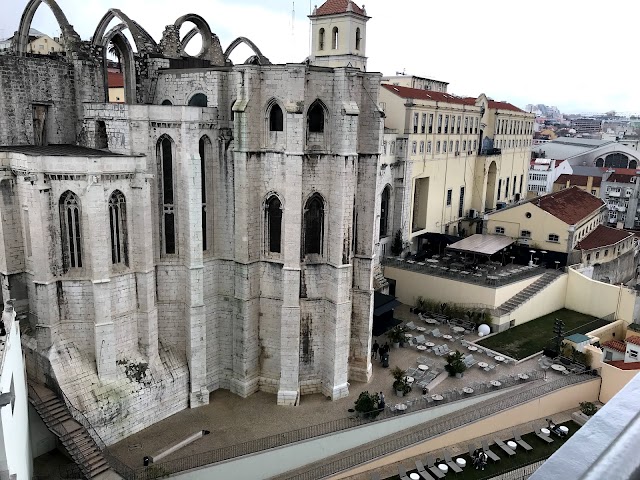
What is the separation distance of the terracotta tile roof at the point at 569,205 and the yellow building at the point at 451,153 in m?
6.88

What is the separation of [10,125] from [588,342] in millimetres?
32175

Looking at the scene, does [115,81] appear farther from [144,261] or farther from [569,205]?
[569,205]

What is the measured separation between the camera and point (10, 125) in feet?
74.9

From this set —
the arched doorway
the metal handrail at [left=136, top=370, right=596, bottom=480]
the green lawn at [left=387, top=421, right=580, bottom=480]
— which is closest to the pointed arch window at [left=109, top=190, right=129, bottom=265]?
the metal handrail at [left=136, top=370, right=596, bottom=480]

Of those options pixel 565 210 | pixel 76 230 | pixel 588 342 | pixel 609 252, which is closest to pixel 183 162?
pixel 76 230

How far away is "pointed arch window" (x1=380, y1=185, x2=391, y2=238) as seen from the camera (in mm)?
38969

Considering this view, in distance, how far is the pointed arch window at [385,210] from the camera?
3897cm

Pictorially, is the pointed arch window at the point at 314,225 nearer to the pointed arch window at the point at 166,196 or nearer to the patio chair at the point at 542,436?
the pointed arch window at the point at 166,196

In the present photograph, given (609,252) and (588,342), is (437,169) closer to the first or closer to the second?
(609,252)

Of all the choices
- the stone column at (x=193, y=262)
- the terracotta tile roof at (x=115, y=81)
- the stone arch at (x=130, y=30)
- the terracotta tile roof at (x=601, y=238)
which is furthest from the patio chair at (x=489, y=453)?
the terracotta tile roof at (x=115, y=81)

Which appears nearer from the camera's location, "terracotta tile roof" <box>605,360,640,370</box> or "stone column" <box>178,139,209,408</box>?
"stone column" <box>178,139,209,408</box>

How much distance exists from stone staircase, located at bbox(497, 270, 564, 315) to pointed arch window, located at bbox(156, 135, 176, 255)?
70.9 feet

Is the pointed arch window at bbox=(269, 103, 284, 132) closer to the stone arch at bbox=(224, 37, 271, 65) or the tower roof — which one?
the stone arch at bbox=(224, 37, 271, 65)

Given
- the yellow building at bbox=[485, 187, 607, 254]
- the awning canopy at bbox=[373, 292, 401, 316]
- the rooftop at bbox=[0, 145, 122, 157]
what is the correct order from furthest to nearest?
the yellow building at bbox=[485, 187, 607, 254]
the awning canopy at bbox=[373, 292, 401, 316]
the rooftop at bbox=[0, 145, 122, 157]
